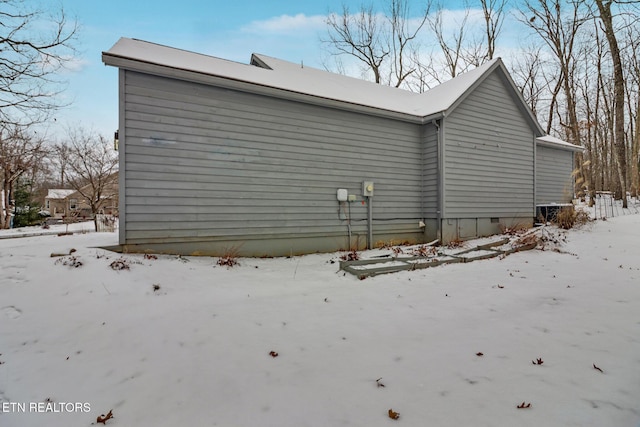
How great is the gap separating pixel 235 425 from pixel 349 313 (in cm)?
193

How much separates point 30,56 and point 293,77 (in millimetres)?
8110

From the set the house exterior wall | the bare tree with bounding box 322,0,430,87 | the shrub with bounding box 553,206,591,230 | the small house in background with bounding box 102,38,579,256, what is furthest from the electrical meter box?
the bare tree with bounding box 322,0,430,87

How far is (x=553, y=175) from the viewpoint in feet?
38.9

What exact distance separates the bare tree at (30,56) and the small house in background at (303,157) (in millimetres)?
4450

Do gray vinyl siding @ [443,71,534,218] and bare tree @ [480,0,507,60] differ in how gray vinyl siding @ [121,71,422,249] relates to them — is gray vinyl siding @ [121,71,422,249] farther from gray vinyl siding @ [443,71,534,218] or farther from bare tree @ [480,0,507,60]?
bare tree @ [480,0,507,60]

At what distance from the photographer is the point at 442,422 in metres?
1.72

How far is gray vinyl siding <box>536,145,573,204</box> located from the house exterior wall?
224 cm

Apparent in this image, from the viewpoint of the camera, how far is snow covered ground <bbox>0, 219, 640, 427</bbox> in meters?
1.85

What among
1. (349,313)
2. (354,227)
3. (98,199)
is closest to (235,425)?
(349,313)

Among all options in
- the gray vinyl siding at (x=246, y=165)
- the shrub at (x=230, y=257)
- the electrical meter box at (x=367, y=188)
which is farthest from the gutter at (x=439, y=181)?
the shrub at (x=230, y=257)

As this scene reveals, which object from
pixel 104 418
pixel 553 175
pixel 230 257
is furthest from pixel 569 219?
pixel 104 418

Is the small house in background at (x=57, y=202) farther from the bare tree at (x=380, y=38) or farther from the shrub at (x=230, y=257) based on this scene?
the shrub at (x=230, y=257)

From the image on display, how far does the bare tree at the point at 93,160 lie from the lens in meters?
18.6

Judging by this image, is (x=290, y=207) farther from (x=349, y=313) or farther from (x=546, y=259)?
(x=546, y=259)
